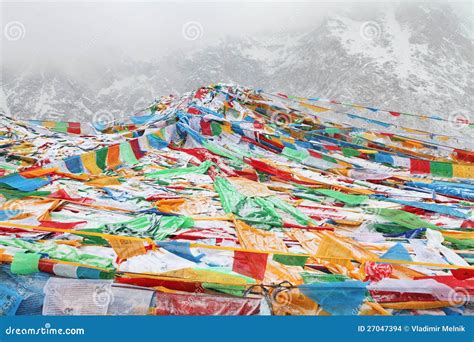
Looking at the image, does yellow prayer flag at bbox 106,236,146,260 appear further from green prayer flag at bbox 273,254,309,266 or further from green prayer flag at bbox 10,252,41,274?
green prayer flag at bbox 273,254,309,266

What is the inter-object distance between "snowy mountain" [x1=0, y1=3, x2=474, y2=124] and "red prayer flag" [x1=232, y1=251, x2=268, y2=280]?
256ft

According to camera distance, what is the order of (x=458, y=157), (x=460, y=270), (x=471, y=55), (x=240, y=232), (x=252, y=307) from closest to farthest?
(x=252, y=307) → (x=460, y=270) → (x=240, y=232) → (x=458, y=157) → (x=471, y=55)

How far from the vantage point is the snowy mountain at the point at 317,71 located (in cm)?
8756

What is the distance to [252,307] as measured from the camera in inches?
125

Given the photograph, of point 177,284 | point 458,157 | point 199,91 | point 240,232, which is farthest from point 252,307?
point 199,91

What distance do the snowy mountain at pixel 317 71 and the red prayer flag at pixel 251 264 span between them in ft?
256

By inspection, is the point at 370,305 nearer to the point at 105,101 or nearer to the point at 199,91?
the point at 199,91

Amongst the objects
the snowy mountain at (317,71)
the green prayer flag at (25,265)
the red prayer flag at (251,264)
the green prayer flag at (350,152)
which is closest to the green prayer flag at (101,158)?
the green prayer flag at (25,265)

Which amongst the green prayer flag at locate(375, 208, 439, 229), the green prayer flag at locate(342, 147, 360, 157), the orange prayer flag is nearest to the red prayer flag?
the green prayer flag at locate(375, 208, 439, 229)

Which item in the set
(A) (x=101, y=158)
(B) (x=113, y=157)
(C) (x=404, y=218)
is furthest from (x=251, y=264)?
(B) (x=113, y=157)

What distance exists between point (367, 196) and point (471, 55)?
116 metres

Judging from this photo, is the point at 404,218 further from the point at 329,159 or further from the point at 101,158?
the point at 101,158

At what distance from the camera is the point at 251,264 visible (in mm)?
3643

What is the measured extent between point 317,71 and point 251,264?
104 m
